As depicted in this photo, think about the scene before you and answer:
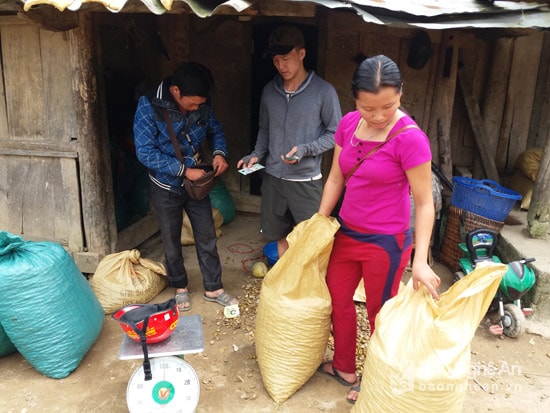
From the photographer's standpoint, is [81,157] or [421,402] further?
[81,157]

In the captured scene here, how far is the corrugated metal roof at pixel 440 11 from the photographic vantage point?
3055 millimetres

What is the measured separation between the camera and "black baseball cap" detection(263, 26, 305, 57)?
341 centimetres

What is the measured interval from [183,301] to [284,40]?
2385mm

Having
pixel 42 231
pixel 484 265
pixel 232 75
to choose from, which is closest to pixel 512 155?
pixel 232 75

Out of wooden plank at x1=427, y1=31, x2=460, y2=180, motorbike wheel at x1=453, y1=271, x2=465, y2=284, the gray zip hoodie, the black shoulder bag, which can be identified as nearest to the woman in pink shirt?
the gray zip hoodie

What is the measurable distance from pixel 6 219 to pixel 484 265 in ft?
13.9

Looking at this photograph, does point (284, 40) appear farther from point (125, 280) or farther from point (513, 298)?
point (513, 298)

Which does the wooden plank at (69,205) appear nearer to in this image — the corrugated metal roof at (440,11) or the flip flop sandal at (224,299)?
the flip flop sandal at (224,299)

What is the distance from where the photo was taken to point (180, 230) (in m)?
4.01

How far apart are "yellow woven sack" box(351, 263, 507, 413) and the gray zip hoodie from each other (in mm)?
1558

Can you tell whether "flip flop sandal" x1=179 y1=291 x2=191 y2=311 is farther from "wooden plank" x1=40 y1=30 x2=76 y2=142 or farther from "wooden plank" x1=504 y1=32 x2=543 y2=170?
"wooden plank" x1=504 y1=32 x2=543 y2=170

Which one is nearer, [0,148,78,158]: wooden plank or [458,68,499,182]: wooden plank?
[0,148,78,158]: wooden plank

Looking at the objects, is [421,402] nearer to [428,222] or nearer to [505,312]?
[428,222]

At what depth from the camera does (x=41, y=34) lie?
152 inches
